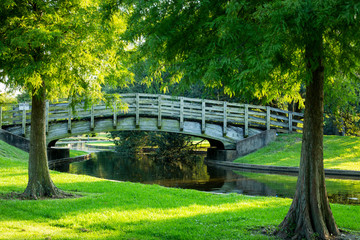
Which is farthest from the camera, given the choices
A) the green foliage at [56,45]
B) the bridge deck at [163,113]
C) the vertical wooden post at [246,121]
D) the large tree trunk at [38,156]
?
the vertical wooden post at [246,121]

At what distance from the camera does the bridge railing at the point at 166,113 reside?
75.9 feet

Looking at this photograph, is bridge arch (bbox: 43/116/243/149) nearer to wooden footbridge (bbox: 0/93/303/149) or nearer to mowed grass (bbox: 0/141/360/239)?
wooden footbridge (bbox: 0/93/303/149)

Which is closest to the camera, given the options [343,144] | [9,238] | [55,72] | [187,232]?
[9,238]

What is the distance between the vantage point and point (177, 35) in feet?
20.4

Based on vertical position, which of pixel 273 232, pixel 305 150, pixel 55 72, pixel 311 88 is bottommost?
pixel 273 232

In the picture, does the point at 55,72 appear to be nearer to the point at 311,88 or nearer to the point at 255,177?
the point at 311,88

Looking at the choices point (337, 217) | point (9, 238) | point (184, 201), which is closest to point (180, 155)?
point (184, 201)

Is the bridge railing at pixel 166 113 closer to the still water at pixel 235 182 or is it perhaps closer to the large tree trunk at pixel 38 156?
the still water at pixel 235 182

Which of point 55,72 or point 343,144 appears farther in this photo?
point 343,144

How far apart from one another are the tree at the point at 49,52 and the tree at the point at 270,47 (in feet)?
7.68

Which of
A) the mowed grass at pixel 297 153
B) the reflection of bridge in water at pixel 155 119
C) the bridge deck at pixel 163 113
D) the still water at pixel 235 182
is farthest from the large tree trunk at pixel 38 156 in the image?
the mowed grass at pixel 297 153

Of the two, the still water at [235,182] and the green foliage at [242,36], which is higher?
the green foliage at [242,36]

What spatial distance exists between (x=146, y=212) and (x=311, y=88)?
4319mm

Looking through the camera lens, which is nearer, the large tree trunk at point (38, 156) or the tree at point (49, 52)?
the tree at point (49, 52)
